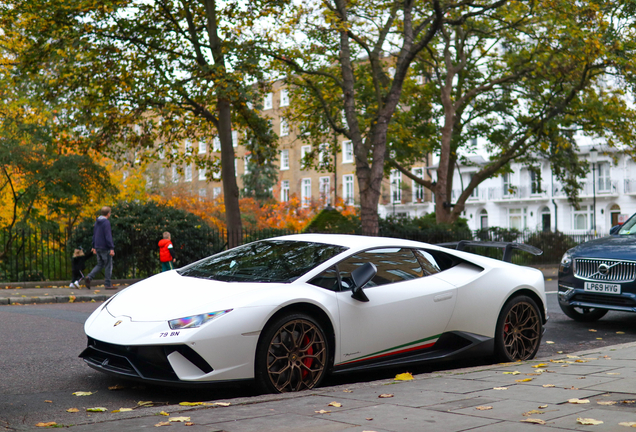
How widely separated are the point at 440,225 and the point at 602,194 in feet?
126

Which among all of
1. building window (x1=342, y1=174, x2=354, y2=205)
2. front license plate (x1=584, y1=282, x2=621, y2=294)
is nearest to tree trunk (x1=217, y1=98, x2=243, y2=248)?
front license plate (x1=584, y1=282, x2=621, y2=294)

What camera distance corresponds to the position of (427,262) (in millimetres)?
6629

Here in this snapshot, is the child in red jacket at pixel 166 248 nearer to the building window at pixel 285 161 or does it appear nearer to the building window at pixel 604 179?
the building window at pixel 604 179

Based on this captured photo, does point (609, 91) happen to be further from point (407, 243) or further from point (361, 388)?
point (361, 388)

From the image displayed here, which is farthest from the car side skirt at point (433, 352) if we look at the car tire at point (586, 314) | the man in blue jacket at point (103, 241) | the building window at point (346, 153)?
the building window at point (346, 153)

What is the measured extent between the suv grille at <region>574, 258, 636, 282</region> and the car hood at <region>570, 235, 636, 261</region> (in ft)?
0.24

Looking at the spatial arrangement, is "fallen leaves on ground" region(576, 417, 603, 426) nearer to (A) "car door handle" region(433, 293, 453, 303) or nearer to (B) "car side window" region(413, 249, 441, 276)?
(A) "car door handle" region(433, 293, 453, 303)

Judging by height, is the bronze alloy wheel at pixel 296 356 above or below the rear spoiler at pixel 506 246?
below

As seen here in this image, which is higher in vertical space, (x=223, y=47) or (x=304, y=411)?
(x=223, y=47)

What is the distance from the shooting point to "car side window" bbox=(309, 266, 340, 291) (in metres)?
5.75

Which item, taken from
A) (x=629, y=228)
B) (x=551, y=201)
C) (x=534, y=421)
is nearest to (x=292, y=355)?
(x=534, y=421)

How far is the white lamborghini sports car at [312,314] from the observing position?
506 cm

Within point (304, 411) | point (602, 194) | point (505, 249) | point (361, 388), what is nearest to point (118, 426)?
point (304, 411)

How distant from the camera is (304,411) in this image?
14.4 feet
